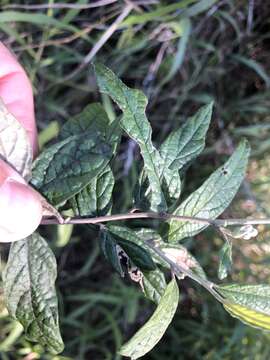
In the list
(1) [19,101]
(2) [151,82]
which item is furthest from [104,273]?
(1) [19,101]

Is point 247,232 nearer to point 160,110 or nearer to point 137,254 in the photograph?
point 137,254

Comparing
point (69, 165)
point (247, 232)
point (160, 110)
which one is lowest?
point (160, 110)

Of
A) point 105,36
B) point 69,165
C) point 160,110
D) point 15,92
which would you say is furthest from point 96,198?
point 160,110

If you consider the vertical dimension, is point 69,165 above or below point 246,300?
above

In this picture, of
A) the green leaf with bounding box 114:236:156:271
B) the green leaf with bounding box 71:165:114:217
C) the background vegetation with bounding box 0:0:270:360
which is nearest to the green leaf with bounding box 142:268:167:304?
the green leaf with bounding box 114:236:156:271

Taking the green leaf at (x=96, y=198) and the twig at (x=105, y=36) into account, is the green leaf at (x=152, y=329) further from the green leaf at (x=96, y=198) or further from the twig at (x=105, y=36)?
the twig at (x=105, y=36)

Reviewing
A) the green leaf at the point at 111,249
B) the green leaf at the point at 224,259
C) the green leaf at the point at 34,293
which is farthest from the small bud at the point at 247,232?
the green leaf at the point at 34,293

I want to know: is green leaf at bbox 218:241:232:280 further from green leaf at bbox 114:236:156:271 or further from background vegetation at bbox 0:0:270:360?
background vegetation at bbox 0:0:270:360
